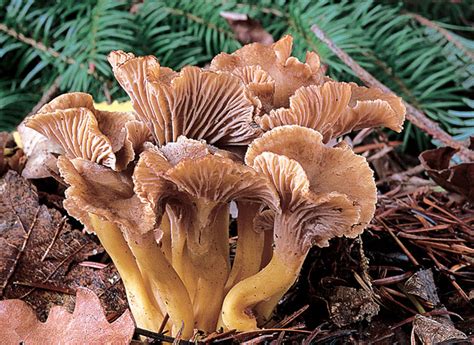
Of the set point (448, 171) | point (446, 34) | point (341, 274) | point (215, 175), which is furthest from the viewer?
point (446, 34)

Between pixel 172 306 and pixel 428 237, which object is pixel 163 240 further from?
pixel 428 237

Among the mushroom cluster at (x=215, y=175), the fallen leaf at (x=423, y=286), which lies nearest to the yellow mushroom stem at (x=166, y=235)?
the mushroom cluster at (x=215, y=175)

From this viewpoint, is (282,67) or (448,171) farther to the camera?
(448,171)

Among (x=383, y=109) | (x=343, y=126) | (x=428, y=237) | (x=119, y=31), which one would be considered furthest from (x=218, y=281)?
(x=119, y=31)

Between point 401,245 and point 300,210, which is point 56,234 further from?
point 401,245

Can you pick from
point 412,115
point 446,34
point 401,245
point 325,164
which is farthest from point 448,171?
point 446,34

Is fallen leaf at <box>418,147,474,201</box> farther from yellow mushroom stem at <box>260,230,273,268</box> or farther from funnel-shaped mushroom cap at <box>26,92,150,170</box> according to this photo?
funnel-shaped mushroom cap at <box>26,92,150,170</box>
